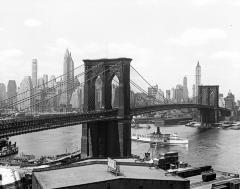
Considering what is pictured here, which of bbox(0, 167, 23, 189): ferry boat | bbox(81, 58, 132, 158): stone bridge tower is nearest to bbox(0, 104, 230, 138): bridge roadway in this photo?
bbox(81, 58, 132, 158): stone bridge tower

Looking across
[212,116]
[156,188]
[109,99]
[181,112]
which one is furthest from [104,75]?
[181,112]

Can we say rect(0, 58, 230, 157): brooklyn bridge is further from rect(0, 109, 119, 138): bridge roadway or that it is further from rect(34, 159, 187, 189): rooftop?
rect(34, 159, 187, 189): rooftop

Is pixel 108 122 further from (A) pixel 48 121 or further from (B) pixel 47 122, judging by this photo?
(B) pixel 47 122

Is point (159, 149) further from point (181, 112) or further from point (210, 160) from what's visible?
point (181, 112)

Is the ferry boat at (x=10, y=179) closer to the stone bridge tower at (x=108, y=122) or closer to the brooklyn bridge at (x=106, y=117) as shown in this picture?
the brooklyn bridge at (x=106, y=117)

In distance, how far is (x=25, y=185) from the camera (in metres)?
37.9

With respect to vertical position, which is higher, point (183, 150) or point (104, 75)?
point (104, 75)

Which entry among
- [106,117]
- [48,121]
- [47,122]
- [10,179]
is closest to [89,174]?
[10,179]

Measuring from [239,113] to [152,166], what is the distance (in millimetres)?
150352

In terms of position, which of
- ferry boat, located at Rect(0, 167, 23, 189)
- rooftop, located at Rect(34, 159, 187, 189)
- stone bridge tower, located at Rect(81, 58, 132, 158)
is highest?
stone bridge tower, located at Rect(81, 58, 132, 158)

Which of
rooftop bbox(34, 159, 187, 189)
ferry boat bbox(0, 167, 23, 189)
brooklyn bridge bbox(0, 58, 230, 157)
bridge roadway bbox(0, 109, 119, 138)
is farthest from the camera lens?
brooklyn bridge bbox(0, 58, 230, 157)

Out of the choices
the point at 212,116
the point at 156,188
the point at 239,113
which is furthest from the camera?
the point at 239,113

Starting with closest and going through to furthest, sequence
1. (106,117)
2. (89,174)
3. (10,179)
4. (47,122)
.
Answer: (89,174), (10,179), (47,122), (106,117)

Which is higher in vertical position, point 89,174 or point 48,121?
point 48,121
